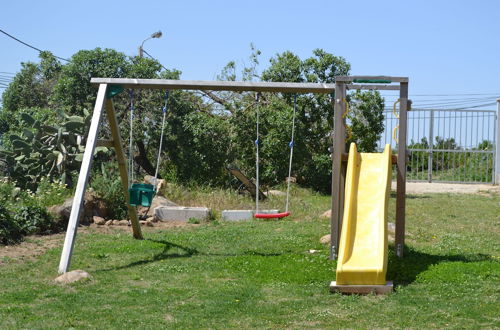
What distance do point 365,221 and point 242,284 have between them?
172 cm

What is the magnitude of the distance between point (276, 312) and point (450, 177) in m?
18.6

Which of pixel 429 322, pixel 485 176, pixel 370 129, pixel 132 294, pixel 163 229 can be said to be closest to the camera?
pixel 429 322

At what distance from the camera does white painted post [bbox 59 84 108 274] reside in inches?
330

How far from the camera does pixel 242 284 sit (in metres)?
7.82

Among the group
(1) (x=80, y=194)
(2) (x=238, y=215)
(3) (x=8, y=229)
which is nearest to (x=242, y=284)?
(1) (x=80, y=194)

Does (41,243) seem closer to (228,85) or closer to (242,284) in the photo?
(228,85)

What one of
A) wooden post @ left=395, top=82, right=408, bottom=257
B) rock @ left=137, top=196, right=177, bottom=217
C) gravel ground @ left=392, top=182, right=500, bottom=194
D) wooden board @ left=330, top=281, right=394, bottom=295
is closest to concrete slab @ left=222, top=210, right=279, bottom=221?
rock @ left=137, top=196, right=177, bottom=217

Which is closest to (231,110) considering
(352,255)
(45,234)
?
(45,234)

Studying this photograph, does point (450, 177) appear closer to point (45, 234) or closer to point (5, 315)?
point (45, 234)

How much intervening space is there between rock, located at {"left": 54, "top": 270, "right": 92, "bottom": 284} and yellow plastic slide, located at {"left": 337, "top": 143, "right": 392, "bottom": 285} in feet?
9.94

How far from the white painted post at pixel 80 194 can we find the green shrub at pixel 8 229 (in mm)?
2274

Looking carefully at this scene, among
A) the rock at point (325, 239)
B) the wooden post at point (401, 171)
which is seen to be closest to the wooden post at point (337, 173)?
the wooden post at point (401, 171)

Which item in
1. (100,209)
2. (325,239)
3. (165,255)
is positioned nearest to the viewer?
(165,255)

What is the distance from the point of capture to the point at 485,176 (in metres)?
23.6
